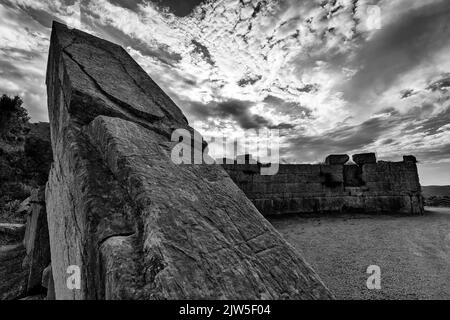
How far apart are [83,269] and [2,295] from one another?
2600 mm

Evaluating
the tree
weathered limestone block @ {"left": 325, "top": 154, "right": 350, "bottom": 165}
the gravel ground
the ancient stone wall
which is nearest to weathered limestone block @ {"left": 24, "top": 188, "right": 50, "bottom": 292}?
the gravel ground

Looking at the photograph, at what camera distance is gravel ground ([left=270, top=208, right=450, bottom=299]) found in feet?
9.00

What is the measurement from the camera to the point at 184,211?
4.57ft

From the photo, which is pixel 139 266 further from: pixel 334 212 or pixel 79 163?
pixel 334 212

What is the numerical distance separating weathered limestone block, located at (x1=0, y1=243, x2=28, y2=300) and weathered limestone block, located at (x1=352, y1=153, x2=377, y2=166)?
8.23 meters

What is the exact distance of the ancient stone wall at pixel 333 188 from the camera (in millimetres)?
6891

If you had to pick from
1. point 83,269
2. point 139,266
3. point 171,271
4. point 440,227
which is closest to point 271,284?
point 171,271

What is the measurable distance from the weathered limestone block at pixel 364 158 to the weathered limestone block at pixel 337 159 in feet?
1.08

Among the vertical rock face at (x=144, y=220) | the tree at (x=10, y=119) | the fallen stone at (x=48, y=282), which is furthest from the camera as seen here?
the tree at (x=10, y=119)

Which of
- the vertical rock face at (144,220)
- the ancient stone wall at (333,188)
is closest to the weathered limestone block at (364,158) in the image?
the ancient stone wall at (333,188)

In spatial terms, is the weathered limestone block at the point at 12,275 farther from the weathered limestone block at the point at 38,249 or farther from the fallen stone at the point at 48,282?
the fallen stone at the point at 48,282

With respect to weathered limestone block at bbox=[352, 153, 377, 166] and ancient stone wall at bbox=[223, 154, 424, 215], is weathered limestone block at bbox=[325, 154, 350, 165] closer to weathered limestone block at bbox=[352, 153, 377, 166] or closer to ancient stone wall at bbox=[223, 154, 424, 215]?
ancient stone wall at bbox=[223, 154, 424, 215]

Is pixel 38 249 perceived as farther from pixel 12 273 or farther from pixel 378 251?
pixel 378 251

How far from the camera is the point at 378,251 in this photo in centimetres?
388
